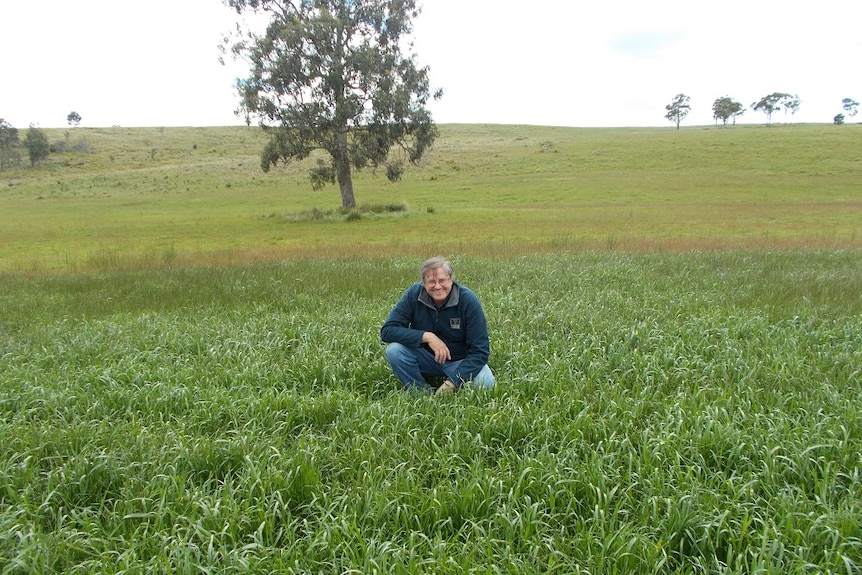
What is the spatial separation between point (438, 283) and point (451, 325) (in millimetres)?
542

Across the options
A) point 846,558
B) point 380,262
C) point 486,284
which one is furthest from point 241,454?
point 380,262

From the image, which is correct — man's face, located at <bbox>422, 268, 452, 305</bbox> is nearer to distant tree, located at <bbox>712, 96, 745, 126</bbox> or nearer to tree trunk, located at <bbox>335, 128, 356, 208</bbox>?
tree trunk, located at <bbox>335, 128, 356, 208</bbox>

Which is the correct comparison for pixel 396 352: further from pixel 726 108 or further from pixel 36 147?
pixel 726 108

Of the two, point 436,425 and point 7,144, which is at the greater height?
point 7,144

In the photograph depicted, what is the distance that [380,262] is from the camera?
1464 cm

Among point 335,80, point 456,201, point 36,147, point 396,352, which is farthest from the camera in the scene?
point 36,147

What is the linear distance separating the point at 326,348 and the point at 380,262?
8117mm

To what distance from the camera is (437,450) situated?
3930mm

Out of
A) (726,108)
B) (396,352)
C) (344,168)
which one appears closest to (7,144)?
(344,168)

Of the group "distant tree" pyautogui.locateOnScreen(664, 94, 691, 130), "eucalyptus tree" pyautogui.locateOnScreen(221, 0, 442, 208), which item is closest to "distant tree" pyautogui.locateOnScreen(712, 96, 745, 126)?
"distant tree" pyautogui.locateOnScreen(664, 94, 691, 130)

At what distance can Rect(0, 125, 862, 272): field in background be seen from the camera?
63.9 feet

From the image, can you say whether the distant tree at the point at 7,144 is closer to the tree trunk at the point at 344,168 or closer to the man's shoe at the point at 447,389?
the tree trunk at the point at 344,168

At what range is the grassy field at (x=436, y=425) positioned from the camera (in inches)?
119

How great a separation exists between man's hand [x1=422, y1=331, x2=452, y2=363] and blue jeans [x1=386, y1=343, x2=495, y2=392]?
199 mm
